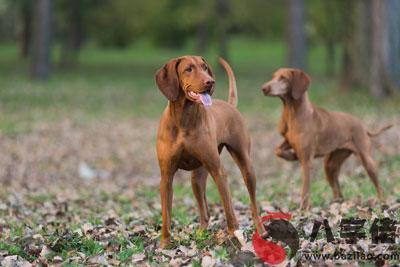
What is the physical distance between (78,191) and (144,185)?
138 cm

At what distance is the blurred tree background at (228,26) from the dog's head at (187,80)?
17845 mm

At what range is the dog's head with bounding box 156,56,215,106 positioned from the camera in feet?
23.5

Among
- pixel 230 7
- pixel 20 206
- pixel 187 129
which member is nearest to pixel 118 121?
pixel 20 206

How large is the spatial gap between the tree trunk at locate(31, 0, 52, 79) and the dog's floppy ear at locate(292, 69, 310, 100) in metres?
27.8

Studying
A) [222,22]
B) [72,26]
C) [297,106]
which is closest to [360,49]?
[222,22]

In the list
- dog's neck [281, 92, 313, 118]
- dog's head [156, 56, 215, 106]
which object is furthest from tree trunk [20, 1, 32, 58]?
dog's head [156, 56, 215, 106]

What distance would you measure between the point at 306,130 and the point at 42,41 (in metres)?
28.8

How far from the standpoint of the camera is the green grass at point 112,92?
24.2m

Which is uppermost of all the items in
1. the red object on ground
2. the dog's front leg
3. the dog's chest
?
the dog's chest

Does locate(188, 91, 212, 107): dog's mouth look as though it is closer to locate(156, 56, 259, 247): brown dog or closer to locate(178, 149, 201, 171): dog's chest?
locate(156, 56, 259, 247): brown dog

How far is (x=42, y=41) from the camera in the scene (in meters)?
37.4

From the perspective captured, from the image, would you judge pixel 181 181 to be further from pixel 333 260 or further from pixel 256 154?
pixel 333 260

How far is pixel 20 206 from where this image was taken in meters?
11.3

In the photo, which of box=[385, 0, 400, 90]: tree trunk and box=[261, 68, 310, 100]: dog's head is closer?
box=[261, 68, 310, 100]: dog's head
